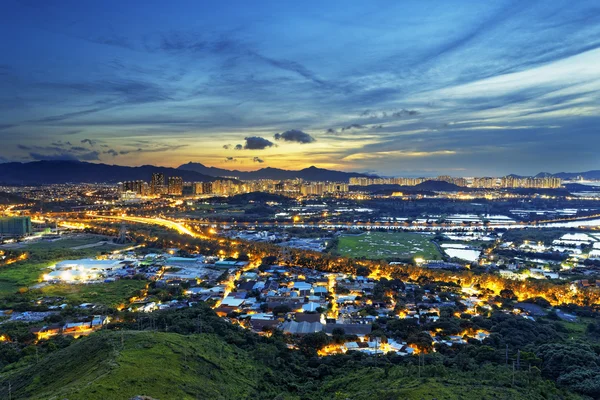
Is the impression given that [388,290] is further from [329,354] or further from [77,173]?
[77,173]

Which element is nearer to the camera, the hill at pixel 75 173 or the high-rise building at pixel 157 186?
the high-rise building at pixel 157 186

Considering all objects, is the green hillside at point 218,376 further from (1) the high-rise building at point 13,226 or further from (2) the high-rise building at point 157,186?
(2) the high-rise building at point 157,186

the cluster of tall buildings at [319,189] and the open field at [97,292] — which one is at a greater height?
the cluster of tall buildings at [319,189]

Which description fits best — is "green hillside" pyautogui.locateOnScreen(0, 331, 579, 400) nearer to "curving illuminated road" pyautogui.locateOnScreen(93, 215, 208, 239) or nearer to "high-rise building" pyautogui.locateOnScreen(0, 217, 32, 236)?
"curving illuminated road" pyautogui.locateOnScreen(93, 215, 208, 239)

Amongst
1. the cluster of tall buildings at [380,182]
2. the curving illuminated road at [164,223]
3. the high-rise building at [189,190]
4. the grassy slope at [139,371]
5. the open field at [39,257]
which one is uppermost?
the cluster of tall buildings at [380,182]

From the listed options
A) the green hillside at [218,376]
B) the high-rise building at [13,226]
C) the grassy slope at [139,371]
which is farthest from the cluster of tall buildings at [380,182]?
the grassy slope at [139,371]
